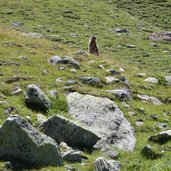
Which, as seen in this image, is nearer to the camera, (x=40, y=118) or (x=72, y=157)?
(x=72, y=157)

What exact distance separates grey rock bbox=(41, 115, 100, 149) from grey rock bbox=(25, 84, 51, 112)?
5.84 ft

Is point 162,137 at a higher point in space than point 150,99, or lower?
higher

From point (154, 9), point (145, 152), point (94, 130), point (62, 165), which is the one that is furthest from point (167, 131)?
point (154, 9)

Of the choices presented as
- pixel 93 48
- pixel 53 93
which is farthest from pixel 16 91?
pixel 93 48

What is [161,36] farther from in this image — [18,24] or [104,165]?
[104,165]

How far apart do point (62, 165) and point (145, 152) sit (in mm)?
3280

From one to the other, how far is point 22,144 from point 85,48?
87.5 ft

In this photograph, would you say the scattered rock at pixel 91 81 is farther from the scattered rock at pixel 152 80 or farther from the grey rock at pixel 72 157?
the grey rock at pixel 72 157

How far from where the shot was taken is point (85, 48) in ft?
125

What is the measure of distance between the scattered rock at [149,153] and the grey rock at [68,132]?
1509 millimetres

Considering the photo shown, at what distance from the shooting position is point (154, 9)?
5978cm

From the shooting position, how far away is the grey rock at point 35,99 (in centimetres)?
1564

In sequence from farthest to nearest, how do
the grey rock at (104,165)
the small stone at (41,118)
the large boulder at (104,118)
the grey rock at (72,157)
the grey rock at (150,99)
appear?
the grey rock at (150,99)
the large boulder at (104,118)
the small stone at (41,118)
the grey rock at (72,157)
the grey rock at (104,165)

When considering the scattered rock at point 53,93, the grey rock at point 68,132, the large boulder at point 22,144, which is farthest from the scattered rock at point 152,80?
the large boulder at point 22,144
